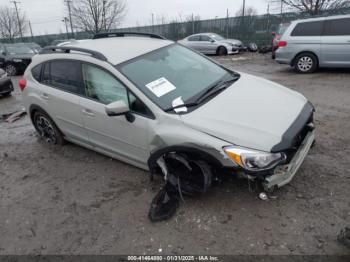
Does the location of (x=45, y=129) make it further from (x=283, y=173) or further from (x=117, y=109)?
(x=283, y=173)

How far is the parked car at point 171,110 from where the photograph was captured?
106 inches

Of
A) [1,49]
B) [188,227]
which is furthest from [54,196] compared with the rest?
[1,49]

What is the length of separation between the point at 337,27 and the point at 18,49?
13.9 meters

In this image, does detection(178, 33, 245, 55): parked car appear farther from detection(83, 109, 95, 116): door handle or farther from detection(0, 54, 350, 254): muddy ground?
detection(83, 109, 95, 116): door handle

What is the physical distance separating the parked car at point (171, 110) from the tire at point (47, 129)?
0.10 meters

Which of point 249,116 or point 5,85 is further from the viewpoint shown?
point 5,85

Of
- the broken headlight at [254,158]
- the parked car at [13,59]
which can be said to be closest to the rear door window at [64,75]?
the broken headlight at [254,158]

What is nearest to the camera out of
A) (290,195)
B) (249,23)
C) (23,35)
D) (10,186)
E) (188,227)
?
(188,227)

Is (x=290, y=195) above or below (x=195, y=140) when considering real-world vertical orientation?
below

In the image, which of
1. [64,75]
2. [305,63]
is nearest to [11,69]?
[64,75]

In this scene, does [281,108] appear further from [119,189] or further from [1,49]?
[1,49]

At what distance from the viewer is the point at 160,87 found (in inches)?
128

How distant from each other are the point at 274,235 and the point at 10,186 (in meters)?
3.29

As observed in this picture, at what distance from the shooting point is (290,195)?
3.10 m
